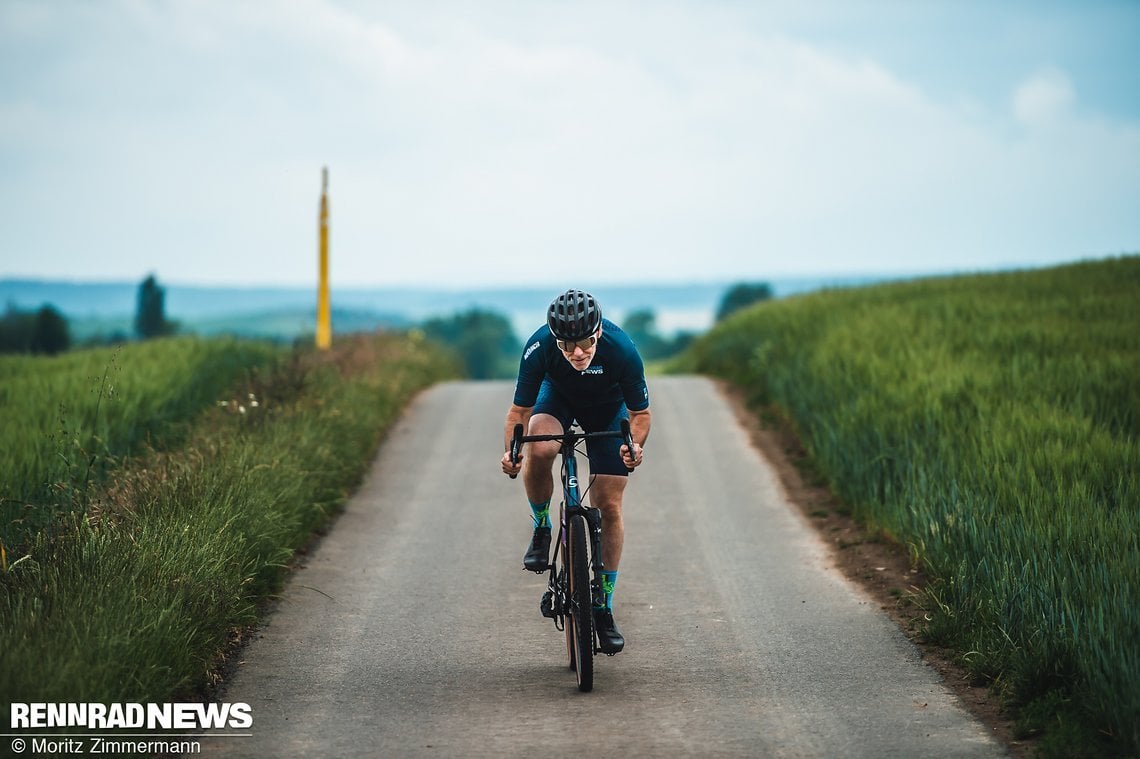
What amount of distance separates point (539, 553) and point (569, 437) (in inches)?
32.4

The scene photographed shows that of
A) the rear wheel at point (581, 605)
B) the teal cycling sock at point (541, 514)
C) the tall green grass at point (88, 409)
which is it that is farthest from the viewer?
Result: the tall green grass at point (88, 409)

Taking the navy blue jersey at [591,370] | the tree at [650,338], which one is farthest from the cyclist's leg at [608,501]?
the tree at [650,338]

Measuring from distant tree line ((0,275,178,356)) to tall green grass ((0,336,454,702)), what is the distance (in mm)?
7783

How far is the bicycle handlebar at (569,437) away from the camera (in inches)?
265

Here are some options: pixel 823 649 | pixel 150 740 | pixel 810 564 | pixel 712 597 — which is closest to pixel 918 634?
pixel 823 649

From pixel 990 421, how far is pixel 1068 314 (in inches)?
413

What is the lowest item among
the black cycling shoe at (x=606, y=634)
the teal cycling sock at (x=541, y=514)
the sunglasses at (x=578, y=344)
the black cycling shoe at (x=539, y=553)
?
the black cycling shoe at (x=606, y=634)

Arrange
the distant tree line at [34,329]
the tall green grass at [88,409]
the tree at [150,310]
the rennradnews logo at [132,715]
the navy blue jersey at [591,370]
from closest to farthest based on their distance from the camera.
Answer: the rennradnews logo at [132,715], the navy blue jersey at [591,370], the tall green grass at [88,409], the tree at [150,310], the distant tree line at [34,329]

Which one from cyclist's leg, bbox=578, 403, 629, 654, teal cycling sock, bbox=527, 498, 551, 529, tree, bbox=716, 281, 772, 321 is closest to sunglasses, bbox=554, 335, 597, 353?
cyclist's leg, bbox=578, 403, 629, 654

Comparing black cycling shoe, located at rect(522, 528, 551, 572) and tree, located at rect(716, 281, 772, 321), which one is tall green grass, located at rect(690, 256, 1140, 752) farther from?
tree, located at rect(716, 281, 772, 321)

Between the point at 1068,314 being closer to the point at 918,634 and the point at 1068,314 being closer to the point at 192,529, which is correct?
the point at 918,634

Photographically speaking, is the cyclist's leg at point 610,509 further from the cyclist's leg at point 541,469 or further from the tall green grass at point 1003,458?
the tall green grass at point 1003,458

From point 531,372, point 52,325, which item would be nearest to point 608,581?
point 531,372

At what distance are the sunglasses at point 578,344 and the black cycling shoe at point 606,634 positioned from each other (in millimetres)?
1490
